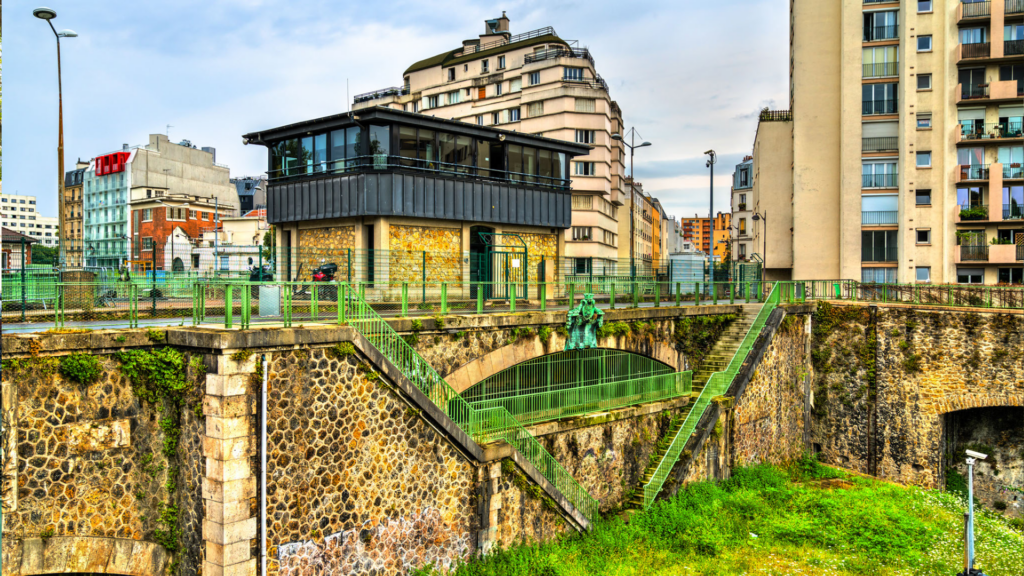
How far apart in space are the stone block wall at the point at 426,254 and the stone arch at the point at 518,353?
4407 millimetres

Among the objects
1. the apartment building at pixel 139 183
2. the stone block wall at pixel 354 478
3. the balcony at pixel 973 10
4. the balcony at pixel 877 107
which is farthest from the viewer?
the apartment building at pixel 139 183

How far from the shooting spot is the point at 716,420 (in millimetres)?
18688

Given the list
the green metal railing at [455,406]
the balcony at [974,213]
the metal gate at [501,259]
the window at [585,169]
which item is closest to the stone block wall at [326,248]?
the metal gate at [501,259]

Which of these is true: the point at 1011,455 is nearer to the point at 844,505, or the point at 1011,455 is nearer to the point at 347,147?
the point at 844,505

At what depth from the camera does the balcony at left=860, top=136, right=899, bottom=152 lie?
34562 mm

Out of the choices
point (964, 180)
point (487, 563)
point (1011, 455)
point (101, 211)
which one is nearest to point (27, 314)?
point (487, 563)

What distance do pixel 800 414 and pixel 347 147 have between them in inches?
705

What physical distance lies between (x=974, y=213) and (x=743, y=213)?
37.6 meters

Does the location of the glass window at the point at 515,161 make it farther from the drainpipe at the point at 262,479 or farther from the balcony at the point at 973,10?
the balcony at the point at 973,10

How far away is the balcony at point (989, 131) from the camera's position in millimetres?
32688

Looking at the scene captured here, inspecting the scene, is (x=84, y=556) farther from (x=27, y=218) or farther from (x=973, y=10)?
(x=27, y=218)

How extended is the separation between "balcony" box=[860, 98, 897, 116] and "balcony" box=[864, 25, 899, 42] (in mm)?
3132

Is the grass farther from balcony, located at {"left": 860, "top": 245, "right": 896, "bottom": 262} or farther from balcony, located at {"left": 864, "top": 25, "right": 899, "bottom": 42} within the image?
balcony, located at {"left": 864, "top": 25, "right": 899, "bottom": 42}

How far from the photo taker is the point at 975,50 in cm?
3266
